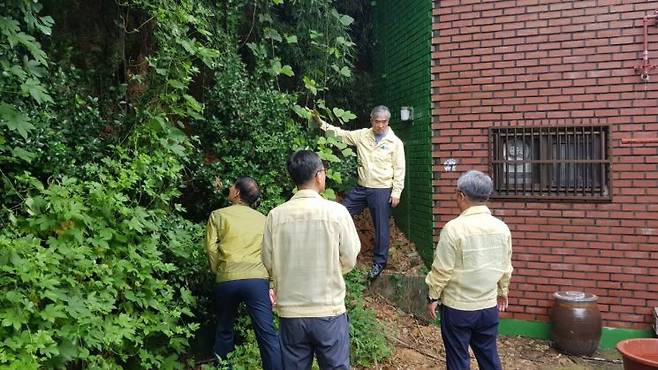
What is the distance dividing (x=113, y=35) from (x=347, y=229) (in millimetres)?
3909

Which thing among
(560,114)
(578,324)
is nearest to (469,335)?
(578,324)

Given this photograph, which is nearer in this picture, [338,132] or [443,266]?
[443,266]

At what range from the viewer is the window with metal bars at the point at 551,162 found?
5.65 meters

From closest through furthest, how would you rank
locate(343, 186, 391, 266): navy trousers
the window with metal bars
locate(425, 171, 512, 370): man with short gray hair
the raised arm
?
locate(425, 171, 512, 370): man with short gray hair → the window with metal bars → the raised arm → locate(343, 186, 391, 266): navy trousers

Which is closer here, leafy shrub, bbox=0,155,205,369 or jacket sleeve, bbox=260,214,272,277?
leafy shrub, bbox=0,155,205,369

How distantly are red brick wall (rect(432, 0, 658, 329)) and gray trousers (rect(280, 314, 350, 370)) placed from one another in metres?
3.46

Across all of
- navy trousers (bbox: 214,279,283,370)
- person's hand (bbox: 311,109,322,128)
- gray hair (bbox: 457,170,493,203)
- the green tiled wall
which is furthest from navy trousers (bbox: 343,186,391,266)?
gray hair (bbox: 457,170,493,203)

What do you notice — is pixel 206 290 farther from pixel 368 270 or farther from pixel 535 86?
pixel 535 86

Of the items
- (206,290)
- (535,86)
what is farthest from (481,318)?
(535,86)

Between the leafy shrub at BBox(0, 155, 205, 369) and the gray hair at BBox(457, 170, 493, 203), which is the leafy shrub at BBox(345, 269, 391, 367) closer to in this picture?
the leafy shrub at BBox(0, 155, 205, 369)

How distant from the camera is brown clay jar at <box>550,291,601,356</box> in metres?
5.31

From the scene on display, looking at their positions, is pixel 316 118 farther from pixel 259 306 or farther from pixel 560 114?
pixel 560 114

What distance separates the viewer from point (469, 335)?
3.62 m

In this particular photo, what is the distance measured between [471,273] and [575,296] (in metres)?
2.61
